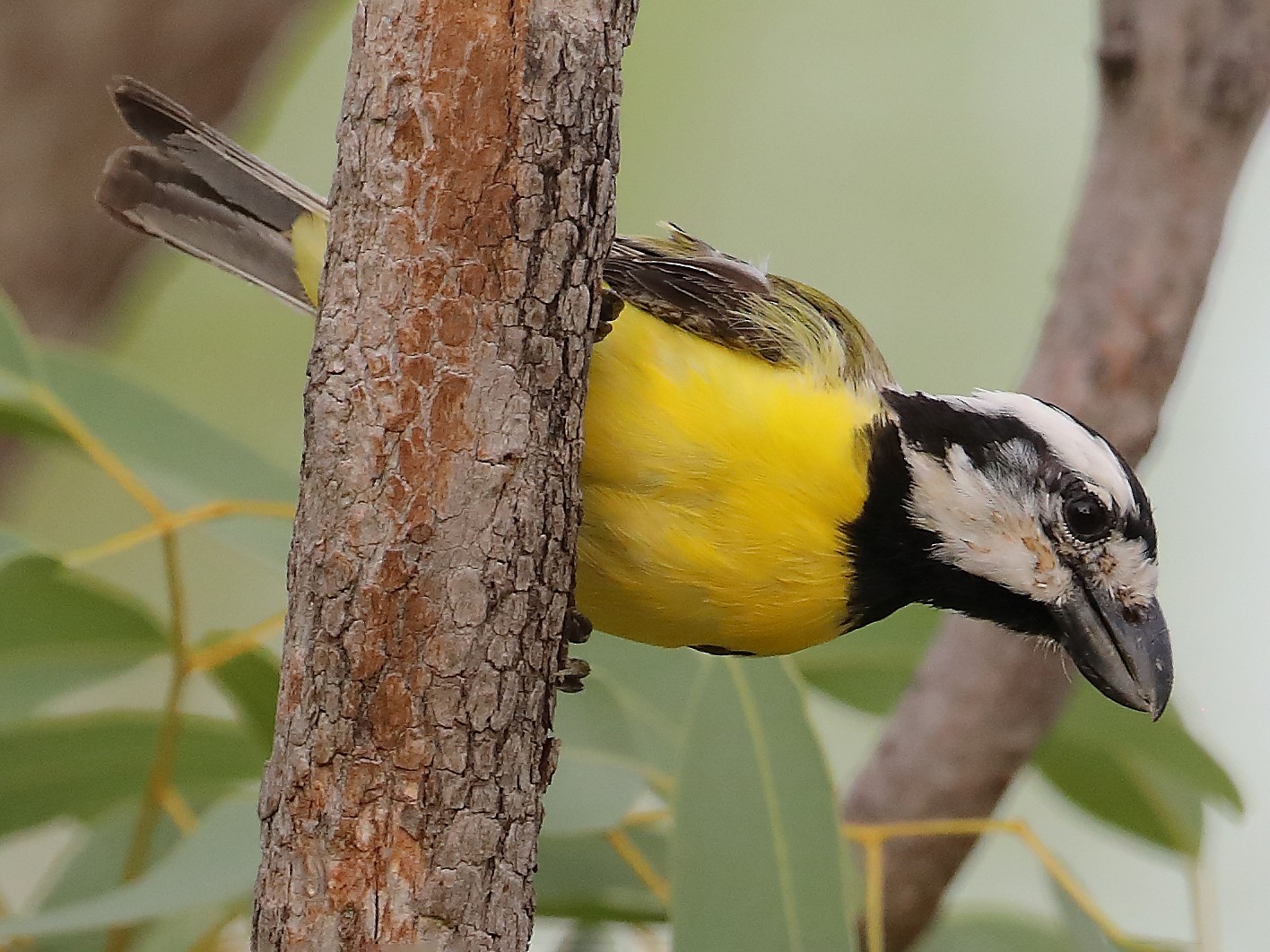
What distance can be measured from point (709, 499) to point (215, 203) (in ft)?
2.11

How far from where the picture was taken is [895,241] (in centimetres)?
399

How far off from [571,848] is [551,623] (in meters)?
0.59

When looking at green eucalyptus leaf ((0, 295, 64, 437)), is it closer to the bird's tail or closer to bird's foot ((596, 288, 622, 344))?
the bird's tail

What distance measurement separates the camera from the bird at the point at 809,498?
1220 mm

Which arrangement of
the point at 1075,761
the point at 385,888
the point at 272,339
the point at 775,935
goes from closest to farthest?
the point at 385,888 → the point at 775,935 → the point at 1075,761 → the point at 272,339

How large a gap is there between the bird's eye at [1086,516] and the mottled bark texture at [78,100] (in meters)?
1.59

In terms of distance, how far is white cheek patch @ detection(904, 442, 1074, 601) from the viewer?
1.28m

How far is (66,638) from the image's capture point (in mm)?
1391

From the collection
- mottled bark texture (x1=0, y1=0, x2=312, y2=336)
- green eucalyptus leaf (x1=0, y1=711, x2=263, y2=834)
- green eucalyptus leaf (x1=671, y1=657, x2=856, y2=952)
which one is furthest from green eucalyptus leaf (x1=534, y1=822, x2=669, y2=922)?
mottled bark texture (x1=0, y1=0, x2=312, y2=336)

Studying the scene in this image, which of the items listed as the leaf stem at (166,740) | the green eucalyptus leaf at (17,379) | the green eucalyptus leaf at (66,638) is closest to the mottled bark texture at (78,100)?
the green eucalyptus leaf at (17,379)

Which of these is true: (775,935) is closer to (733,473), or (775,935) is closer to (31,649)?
(733,473)

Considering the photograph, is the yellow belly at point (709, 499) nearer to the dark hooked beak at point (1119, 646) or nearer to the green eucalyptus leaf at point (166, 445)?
the dark hooked beak at point (1119, 646)

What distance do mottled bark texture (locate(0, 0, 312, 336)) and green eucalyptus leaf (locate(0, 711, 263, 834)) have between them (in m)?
→ 1.09

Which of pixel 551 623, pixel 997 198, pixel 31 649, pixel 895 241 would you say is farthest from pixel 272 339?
pixel 551 623
